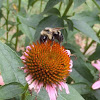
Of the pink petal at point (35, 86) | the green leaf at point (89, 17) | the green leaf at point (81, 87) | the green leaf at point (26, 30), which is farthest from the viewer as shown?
the green leaf at point (89, 17)

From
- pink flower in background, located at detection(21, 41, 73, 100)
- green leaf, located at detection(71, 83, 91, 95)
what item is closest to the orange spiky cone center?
pink flower in background, located at detection(21, 41, 73, 100)

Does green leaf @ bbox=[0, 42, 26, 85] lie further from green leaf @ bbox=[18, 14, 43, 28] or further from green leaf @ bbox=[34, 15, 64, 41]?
green leaf @ bbox=[18, 14, 43, 28]

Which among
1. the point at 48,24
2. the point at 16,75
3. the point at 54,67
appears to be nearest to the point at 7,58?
the point at 16,75

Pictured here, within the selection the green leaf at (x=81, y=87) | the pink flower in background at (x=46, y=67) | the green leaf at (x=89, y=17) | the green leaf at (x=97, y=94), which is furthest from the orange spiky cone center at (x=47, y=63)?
the green leaf at (x=89, y=17)

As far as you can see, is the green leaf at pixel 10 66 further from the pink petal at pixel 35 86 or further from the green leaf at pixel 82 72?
A: the green leaf at pixel 82 72

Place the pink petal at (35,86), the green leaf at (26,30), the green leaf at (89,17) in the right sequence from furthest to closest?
1. the green leaf at (89,17)
2. the green leaf at (26,30)
3. the pink petal at (35,86)

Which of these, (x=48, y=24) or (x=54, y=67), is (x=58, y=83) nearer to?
(x=54, y=67)
